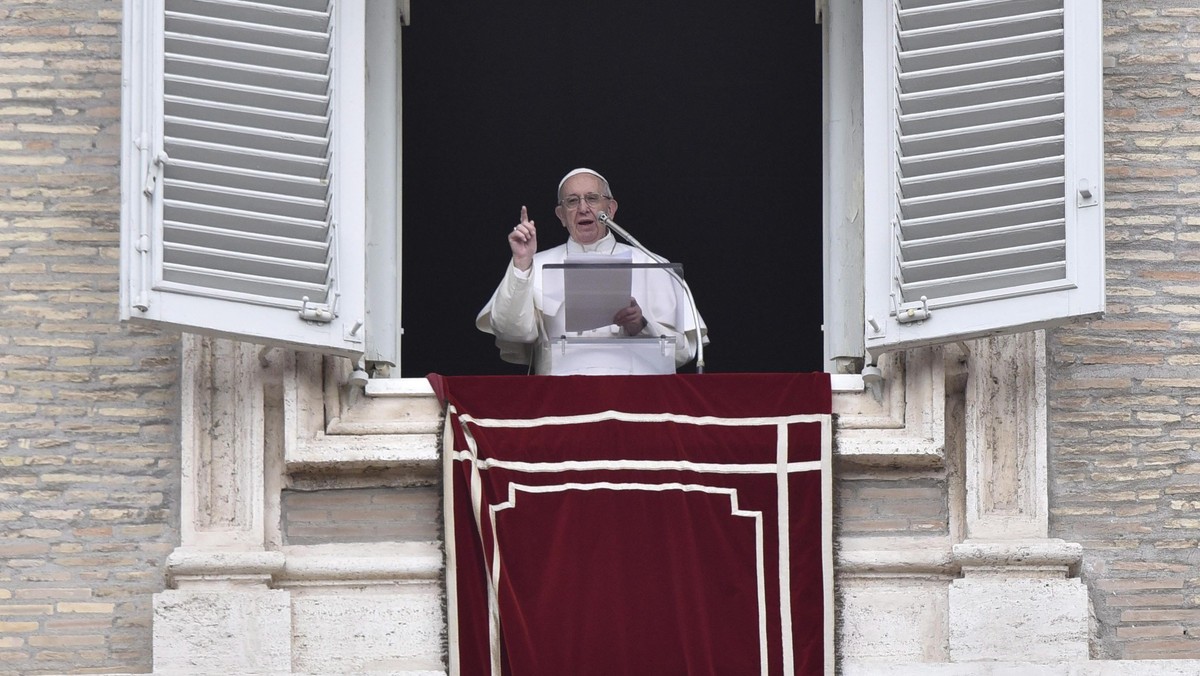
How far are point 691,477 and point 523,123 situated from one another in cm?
402

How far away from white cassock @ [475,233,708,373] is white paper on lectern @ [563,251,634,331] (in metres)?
0.05

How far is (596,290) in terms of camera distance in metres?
8.06

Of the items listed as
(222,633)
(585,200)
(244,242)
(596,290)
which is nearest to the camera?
(222,633)

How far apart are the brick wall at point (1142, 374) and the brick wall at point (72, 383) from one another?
2872mm

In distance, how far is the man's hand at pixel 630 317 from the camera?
319 inches

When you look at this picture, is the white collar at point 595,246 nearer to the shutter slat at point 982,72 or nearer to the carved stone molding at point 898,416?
the carved stone molding at point 898,416

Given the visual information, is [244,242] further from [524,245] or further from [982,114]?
[982,114]

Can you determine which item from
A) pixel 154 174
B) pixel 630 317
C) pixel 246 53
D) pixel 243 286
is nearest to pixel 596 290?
pixel 630 317

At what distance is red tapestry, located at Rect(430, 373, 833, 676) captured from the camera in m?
7.77

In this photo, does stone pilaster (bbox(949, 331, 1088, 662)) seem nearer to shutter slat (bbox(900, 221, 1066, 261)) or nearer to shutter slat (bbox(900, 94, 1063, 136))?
shutter slat (bbox(900, 221, 1066, 261))

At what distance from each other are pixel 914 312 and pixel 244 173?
2.11m

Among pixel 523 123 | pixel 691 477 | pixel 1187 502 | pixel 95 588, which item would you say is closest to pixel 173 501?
pixel 95 588

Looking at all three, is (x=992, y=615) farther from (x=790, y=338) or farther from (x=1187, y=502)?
(x=790, y=338)

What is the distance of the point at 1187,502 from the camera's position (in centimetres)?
804
